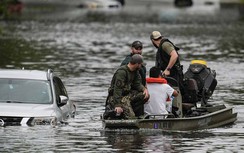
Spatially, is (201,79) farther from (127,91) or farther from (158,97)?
(127,91)

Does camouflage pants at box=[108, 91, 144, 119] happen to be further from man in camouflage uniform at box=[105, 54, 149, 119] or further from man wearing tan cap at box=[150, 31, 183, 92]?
man wearing tan cap at box=[150, 31, 183, 92]

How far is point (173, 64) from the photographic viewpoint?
918 inches

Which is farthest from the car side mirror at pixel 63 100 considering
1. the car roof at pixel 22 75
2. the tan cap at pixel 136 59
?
the tan cap at pixel 136 59

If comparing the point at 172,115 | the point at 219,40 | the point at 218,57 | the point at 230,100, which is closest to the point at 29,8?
the point at 219,40

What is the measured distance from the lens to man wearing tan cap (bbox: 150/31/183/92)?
23344 mm

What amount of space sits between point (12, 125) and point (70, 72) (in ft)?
58.6

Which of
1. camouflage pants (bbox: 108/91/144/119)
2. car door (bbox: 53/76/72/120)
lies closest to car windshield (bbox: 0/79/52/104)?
car door (bbox: 53/76/72/120)

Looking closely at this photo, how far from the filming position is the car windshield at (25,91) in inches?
860

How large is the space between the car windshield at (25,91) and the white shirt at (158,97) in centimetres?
203

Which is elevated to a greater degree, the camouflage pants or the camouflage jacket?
the camouflage jacket

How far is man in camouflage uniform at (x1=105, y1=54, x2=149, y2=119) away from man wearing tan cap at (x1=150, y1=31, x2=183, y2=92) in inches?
85.9

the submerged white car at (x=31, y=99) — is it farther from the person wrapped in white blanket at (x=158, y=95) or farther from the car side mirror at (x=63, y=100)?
the person wrapped in white blanket at (x=158, y=95)

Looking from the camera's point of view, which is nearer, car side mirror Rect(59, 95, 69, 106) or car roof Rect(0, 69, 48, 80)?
car side mirror Rect(59, 95, 69, 106)

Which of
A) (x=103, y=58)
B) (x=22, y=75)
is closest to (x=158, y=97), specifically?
(x=22, y=75)
